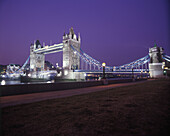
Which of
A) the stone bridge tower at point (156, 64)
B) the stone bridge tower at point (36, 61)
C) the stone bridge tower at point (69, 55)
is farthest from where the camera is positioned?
the stone bridge tower at point (36, 61)

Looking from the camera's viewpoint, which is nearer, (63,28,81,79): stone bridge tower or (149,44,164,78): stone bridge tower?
(149,44,164,78): stone bridge tower

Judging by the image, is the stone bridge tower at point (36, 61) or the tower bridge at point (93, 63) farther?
the stone bridge tower at point (36, 61)

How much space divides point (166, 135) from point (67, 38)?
2487 inches

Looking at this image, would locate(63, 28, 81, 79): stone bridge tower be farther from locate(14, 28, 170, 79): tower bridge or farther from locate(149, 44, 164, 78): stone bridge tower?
locate(149, 44, 164, 78): stone bridge tower

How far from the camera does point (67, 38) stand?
2453 inches

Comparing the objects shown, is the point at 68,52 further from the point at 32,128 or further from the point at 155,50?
the point at 32,128

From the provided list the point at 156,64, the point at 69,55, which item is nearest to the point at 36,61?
the point at 69,55

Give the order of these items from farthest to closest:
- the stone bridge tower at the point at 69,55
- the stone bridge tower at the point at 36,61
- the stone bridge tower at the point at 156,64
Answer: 1. the stone bridge tower at the point at 36,61
2. the stone bridge tower at the point at 69,55
3. the stone bridge tower at the point at 156,64

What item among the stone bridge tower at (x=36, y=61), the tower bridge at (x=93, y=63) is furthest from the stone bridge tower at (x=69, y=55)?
the stone bridge tower at (x=36, y=61)

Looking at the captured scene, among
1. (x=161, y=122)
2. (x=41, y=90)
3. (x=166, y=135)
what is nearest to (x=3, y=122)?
(x=166, y=135)

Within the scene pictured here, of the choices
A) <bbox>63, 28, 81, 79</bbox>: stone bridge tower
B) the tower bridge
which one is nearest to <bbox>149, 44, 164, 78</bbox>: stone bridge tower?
the tower bridge

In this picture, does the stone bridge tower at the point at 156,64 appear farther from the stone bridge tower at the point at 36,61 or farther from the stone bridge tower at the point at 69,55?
the stone bridge tower at the point at 36,61

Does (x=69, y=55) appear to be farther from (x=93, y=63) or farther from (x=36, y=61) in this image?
(x=36, y=61)

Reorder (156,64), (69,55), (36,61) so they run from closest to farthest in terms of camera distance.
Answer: (156,64), (69,55), (36,61)
